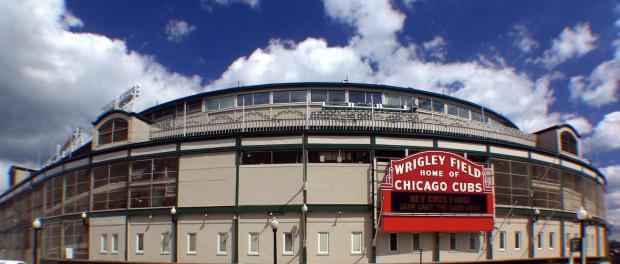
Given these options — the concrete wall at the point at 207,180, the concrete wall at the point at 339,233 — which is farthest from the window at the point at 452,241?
the concrete wall at the point at 207,180

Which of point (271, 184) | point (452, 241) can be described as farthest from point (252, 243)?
point (452, 241)

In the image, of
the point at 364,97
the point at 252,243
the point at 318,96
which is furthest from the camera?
the point at 364,97

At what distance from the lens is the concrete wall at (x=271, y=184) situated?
30.1 m

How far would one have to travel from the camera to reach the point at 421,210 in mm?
29938

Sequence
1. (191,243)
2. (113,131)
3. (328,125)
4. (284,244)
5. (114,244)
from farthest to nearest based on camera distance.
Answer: (113,131)
(114,244)
(191,243)
(328,125)
(284,244)

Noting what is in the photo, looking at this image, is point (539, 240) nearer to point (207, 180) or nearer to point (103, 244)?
point (207, 180)

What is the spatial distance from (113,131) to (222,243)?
13887 millimetres

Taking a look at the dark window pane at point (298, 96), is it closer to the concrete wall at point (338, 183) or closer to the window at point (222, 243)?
the concrete wall at point (338, 183)

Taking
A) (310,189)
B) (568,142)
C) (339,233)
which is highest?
(568,142)

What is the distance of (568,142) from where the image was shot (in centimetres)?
4172

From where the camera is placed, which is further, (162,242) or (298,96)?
(298,96)

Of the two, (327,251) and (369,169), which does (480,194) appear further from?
(327,251)

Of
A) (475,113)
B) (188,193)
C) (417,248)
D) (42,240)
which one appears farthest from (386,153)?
(42,240)

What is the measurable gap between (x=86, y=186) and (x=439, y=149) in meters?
26.9
